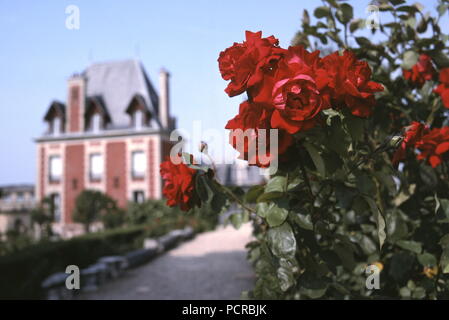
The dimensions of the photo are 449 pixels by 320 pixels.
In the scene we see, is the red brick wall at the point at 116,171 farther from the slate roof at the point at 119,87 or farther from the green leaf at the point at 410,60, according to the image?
the green leaf at the point at 410,60

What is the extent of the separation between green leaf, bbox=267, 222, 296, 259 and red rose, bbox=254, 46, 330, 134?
35 cm

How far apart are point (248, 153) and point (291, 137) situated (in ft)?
0.43

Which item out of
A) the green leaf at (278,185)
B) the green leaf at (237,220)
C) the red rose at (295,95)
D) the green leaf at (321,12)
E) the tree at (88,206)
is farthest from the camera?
the tree at (88,206)

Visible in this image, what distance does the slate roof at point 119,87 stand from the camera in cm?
2484

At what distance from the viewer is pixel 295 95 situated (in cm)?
104

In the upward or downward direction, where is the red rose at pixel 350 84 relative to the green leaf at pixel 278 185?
upward

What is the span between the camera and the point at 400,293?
5.97ft

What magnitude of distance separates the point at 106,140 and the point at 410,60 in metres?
24.0

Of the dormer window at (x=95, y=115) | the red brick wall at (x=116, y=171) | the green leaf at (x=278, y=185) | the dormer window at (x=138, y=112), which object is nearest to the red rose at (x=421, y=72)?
the green leaf at (x=278, y=185)

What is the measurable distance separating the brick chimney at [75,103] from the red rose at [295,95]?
25375mm

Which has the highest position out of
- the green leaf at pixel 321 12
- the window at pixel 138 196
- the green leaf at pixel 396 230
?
the green leaf at pixel 321 12

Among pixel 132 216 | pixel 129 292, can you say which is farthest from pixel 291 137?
pixel 132 216

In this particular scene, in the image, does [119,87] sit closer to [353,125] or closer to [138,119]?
[138,119]
